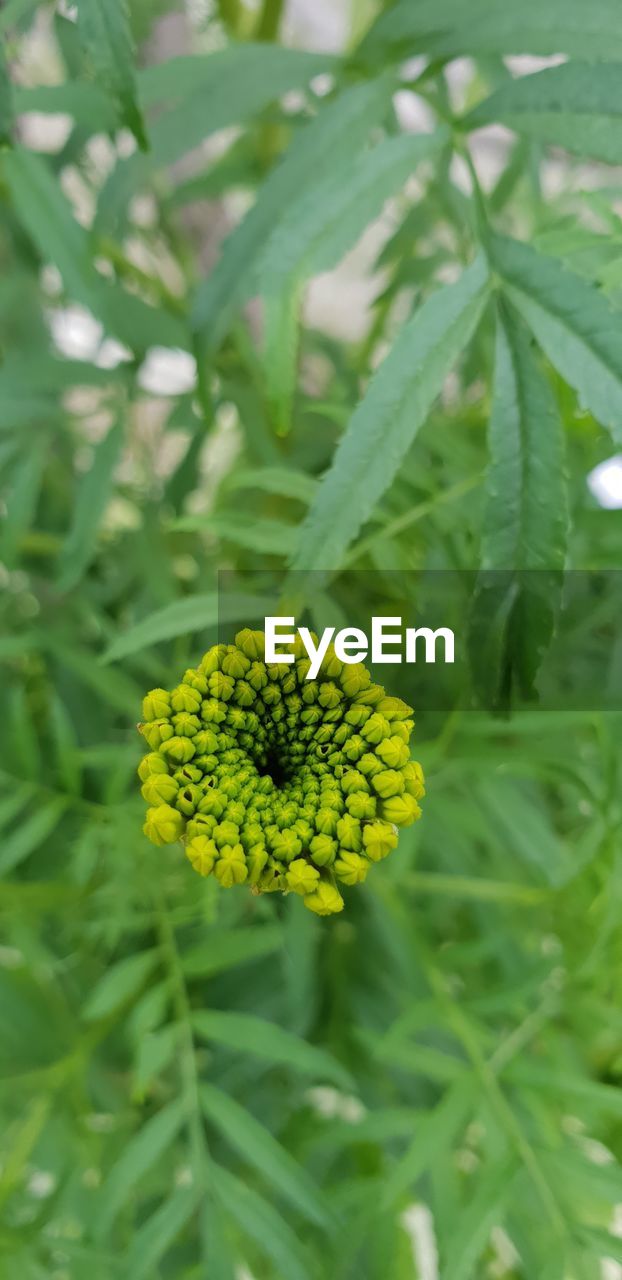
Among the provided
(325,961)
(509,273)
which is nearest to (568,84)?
(509,273)

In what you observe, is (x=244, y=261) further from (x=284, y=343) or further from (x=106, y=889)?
(x=106, y=889)

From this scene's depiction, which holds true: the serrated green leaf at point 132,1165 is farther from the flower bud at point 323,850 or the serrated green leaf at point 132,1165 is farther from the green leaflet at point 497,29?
the green leaflet at point 497,29

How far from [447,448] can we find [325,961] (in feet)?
0.73

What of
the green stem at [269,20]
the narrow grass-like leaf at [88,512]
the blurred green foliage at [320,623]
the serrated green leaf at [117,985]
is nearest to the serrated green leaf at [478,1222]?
the blurred green foliage at [320,623]

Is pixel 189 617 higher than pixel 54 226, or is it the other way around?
pixel 54 226

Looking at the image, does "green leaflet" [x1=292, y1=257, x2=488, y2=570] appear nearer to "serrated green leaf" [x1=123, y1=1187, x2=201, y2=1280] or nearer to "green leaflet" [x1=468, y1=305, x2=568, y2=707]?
"green leaflet" [x1=468, y1=305, x2=568, y2=707]

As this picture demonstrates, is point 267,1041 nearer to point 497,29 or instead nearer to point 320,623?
point 320,623

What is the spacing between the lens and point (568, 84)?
0.76 feet

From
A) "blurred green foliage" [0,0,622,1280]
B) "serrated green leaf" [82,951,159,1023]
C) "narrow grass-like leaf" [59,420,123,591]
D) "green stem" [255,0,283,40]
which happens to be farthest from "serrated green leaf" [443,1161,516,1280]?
"green stem" [255,0,283,40]

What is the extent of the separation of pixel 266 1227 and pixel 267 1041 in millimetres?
51

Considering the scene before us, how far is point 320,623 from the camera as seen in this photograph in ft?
0.76

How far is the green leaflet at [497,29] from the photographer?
23cm

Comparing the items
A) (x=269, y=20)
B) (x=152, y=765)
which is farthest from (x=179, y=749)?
(x=269, y=20)

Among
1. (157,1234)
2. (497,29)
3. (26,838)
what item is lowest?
(157,1234)
